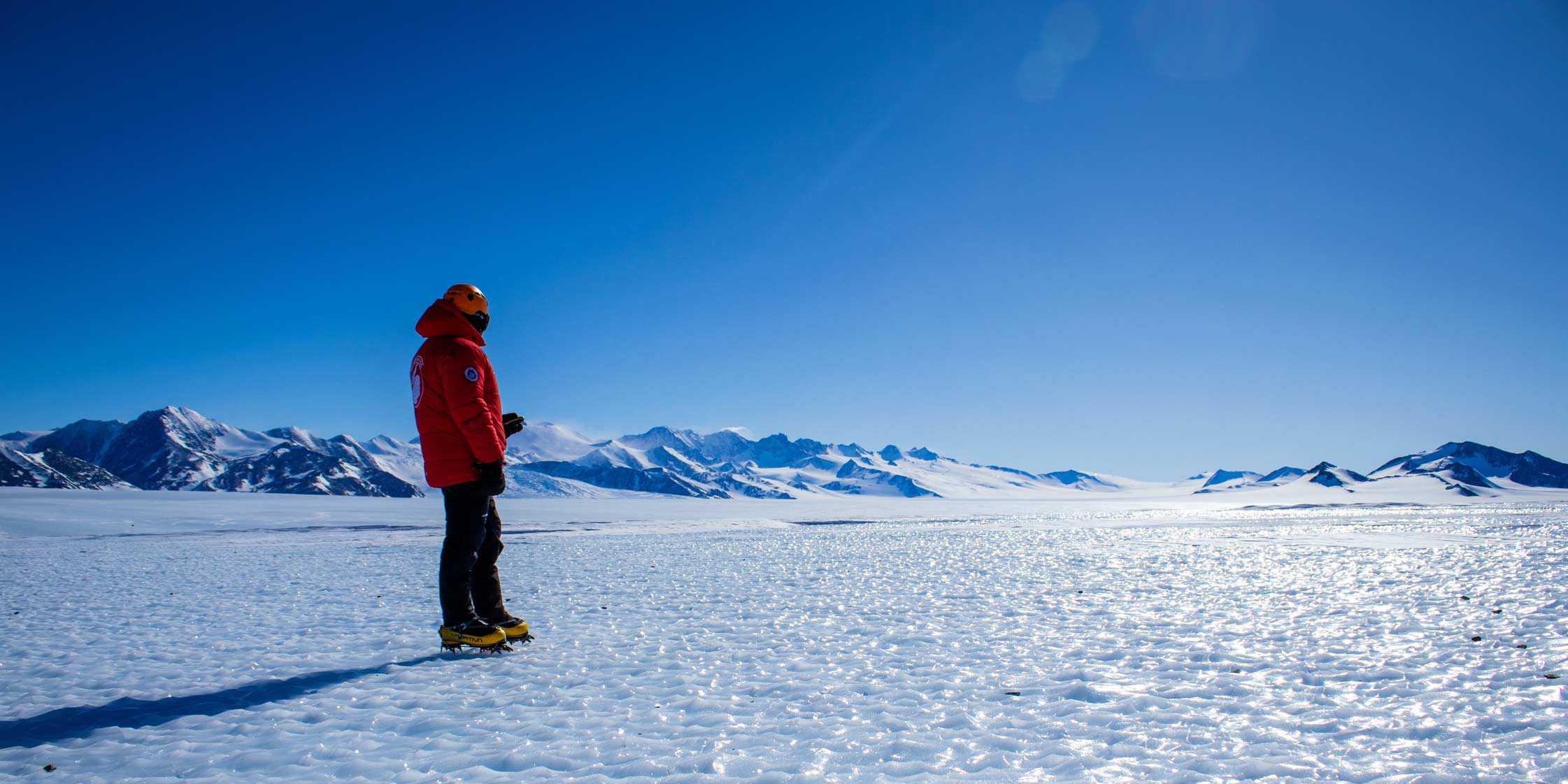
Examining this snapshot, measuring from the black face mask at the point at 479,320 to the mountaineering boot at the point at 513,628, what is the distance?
2558 millimetres

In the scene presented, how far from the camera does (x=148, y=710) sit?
15.0 ft

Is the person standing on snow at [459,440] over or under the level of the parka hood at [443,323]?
under

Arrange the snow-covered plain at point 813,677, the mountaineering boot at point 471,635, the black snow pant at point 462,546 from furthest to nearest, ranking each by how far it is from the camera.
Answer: the mountaineering boot at point 471,635 → the black snow pant at point 462,546 → the snow-covered plain at point 813,677

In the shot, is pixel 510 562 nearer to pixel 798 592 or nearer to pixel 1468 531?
pixel 798 592

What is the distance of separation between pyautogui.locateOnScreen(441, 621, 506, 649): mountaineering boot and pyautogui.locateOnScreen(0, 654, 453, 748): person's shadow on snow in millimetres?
630

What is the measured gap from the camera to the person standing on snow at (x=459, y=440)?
582 cm

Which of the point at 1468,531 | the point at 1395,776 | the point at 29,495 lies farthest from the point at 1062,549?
the point at 29,495

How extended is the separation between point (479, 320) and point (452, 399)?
3.21 feet

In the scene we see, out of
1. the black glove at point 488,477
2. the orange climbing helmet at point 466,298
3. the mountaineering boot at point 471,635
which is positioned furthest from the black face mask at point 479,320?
the mountaineering boot at point 471,635

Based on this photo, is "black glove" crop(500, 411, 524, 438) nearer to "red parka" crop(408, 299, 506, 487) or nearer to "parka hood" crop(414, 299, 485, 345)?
"red parka" crop(408, 299, 506, 487)

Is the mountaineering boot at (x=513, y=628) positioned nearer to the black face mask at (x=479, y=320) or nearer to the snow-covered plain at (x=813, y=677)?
the snow-covered plain at (x=813, y=677)

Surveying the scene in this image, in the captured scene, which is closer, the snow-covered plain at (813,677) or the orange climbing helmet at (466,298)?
the snow-covered plain at (813,677)

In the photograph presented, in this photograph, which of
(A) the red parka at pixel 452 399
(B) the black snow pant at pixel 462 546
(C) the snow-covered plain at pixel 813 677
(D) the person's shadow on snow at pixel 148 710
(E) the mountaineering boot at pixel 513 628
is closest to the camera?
(C) the snow-covered plain at pixel 813 677

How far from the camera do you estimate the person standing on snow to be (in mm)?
5820
